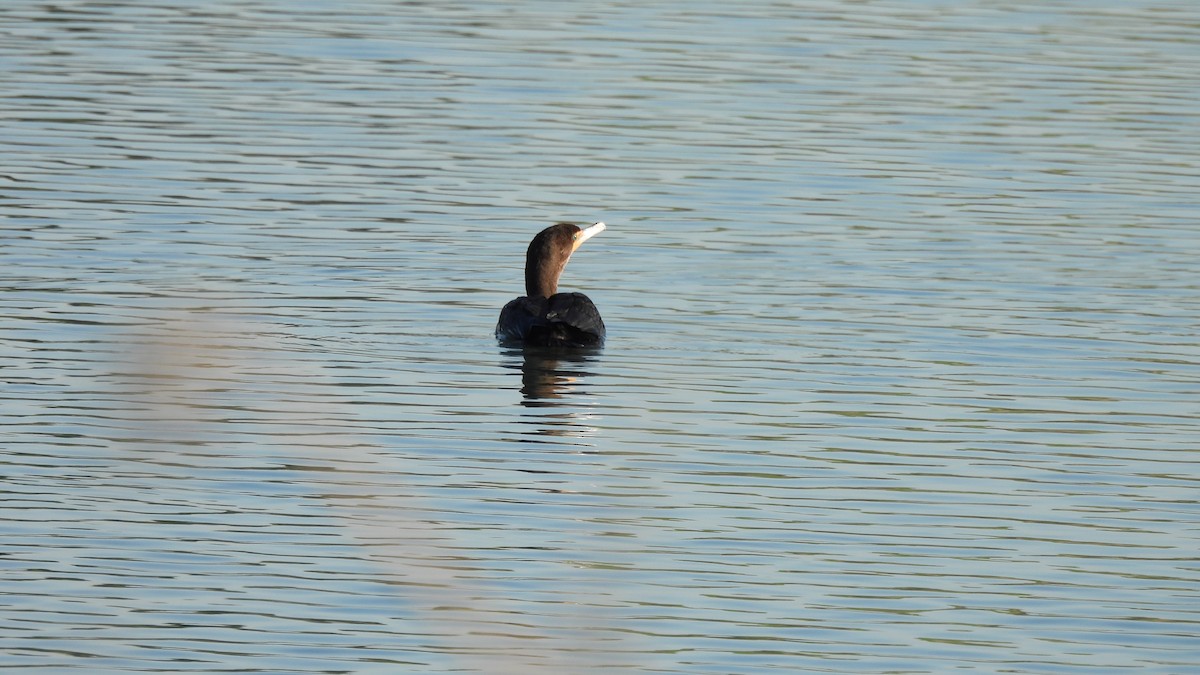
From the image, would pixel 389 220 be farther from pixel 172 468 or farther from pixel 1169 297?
pixel 172 468

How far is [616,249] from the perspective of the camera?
60.2ft

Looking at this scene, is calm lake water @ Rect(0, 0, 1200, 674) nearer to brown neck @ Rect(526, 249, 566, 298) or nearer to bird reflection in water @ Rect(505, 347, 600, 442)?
bird reflection in water @ Rect(505, 347, 600, 442)

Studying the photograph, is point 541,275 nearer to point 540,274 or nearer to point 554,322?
point 540,274

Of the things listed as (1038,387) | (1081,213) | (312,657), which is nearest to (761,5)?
(1081,213)

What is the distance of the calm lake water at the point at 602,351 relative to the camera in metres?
8.84

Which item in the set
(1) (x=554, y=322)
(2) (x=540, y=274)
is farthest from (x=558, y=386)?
(2) (x=540, y=274)

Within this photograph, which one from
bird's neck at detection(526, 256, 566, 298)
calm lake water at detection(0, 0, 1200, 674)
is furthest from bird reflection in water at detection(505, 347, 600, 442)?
bird's neck at detection(526, 256, 566, 298)

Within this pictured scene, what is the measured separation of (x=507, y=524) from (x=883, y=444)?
8.70ft

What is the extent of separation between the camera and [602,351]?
48.6 ft

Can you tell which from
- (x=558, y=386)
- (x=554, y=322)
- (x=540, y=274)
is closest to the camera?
(x=558, y=386)

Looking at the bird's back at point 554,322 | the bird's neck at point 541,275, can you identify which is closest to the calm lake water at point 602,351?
the bird's back at point 554,322

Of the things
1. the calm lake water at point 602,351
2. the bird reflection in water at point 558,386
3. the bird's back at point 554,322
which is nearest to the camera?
the calm lake water at point 602,351

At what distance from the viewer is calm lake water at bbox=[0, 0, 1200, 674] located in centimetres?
884

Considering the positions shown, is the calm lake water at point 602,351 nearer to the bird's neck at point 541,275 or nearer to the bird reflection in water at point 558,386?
the bird reflection in water at point 558,386
